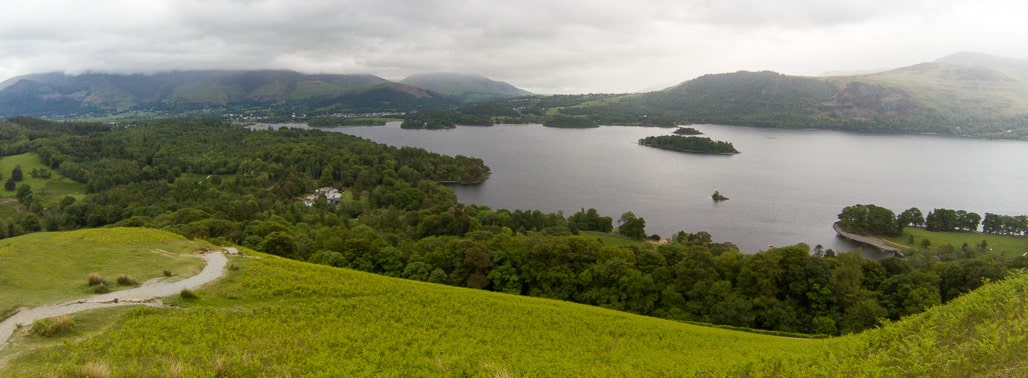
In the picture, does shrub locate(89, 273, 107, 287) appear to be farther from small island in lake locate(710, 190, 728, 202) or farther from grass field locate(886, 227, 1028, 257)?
small island in lake locate(710, 190, 728, 202)

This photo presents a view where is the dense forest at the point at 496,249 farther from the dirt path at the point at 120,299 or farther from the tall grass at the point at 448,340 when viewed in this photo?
the dirt path at the point at 120,299

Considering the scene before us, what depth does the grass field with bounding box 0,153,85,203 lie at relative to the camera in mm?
78250

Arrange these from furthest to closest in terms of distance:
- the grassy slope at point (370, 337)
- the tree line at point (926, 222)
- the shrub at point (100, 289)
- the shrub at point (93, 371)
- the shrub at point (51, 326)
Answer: the tree line at point (926, 222) → the shrub at point (100, 289) → the shrub at point (51, 326) → the grassy slope at point (370, 337) → the shrub at point (93, 371)

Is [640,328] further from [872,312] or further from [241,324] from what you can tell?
[872,312]

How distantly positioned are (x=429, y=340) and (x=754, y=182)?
115 m

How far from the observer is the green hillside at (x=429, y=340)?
11914 millimetres

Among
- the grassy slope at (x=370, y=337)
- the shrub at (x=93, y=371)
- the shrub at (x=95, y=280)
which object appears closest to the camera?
the shrub at (x=93, y=371)

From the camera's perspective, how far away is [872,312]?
31.8 m

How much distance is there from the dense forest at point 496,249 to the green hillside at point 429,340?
9848 millimetres

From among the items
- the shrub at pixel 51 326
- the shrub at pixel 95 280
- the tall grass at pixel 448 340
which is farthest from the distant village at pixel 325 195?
the shrub at pixel 51 326

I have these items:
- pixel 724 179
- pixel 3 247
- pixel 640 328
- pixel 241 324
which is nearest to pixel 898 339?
pixel 640 328

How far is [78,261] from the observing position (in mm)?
20844

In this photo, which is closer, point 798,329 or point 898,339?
point 898,339

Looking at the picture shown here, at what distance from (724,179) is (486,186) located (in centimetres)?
6249
